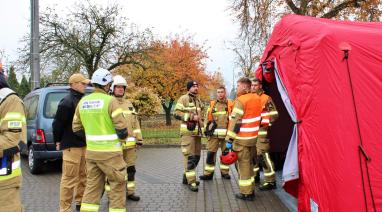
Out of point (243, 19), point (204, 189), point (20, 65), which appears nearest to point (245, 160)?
point (204, 189)

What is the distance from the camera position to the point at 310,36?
5281mm

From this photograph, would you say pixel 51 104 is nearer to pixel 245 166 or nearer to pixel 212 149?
pixel 212 149

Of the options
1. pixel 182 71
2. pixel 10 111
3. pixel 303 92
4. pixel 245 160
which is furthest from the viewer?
pixel 182 71

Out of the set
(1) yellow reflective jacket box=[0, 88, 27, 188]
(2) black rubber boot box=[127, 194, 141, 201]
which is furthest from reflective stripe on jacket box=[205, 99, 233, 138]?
(1) yellow reflective jacket box=[0, 88, 27, 188]

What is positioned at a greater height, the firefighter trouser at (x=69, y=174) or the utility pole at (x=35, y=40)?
the utility pole at (x=35, y=40)

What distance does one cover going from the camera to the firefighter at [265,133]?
7828 mm

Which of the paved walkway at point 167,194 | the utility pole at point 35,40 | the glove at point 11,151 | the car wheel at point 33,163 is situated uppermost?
the utility pole at point 35,40

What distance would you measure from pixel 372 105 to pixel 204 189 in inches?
162

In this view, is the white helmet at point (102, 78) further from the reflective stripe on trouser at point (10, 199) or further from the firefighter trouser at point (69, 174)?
the reflective stripe on trouser at point (10, 199)

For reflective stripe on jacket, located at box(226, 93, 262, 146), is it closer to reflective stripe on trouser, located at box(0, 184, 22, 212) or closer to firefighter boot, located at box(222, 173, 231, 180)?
firefighter boot, located at box(222, 173, 231, 180)

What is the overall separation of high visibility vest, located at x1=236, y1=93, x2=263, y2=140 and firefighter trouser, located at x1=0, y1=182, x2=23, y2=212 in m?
3.91

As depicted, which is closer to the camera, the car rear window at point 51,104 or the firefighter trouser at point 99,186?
the firefighter trouser at point 99,186

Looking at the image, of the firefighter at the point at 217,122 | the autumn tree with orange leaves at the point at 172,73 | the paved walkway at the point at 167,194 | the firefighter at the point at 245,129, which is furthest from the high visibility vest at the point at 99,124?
the autumn tree with orange leaves at the point at 172,73

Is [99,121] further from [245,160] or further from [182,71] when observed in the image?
[182,71]
